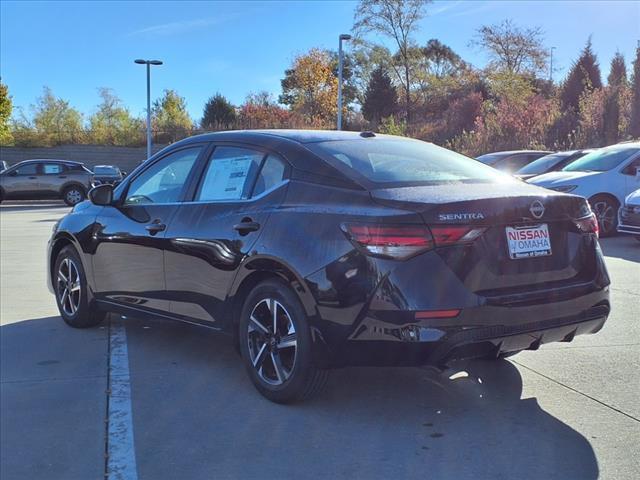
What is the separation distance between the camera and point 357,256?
3.40 meters

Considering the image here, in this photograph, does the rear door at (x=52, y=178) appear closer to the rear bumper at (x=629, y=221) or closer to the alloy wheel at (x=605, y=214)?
the alloy wheel at (x=605, y=214)

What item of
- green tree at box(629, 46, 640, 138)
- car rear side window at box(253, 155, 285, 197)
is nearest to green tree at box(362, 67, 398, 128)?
green tree at box(629, 46, 640, 138)

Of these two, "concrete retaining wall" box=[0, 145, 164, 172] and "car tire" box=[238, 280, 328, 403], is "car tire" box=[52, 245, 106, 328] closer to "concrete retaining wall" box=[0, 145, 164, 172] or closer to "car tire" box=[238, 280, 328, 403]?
"car tire" box=[238, 280, 328, 403]

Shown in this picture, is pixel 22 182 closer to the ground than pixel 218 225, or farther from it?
farther from it

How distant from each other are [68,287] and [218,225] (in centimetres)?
232

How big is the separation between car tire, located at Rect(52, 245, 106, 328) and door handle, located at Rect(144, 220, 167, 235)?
1153 millimetres

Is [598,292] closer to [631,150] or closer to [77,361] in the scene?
[77,361]

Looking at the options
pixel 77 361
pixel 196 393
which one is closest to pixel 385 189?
pixel 196 393

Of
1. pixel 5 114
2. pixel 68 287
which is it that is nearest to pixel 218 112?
pixel 5 114

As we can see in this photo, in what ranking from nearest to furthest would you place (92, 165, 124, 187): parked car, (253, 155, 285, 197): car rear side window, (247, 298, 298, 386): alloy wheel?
1. (247, 298, 298, 386): alloy wheel
2. (253, 155, 285, 197): car rear side window
3. (92, 165, 124, 187): parked car

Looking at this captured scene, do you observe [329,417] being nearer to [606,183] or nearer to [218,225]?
[218,225]

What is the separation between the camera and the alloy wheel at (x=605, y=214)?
11.1 meters

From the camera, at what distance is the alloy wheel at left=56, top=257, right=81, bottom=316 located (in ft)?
19.0

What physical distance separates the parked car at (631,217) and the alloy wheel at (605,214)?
1.34 metres
